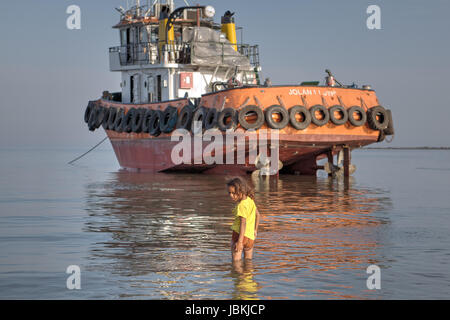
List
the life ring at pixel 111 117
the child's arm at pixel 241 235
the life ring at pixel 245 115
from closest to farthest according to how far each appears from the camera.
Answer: the child's arm at pixel 241 235 < the life ring at pixel 245 115 < the life ring at pixel 111 117

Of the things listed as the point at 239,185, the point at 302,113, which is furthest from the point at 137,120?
the point at 239,185

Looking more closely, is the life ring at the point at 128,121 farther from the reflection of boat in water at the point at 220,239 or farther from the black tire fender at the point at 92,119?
the reflection of boat in water at the point at 220,239

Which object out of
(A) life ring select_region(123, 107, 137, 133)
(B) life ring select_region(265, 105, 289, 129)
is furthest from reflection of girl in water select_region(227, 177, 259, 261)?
(A) life ring select_region(123, 107, 137, 133)

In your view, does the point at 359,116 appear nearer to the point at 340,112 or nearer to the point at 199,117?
the point at 340,112

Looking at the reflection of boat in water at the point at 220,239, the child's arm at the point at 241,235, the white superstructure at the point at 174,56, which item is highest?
the white superstructure at the point at 174,56

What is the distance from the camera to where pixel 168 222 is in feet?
39.0

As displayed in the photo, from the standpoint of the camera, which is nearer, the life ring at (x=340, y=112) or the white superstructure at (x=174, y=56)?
the life ring at (x=340, y=112)

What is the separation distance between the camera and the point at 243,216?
25.4 ft

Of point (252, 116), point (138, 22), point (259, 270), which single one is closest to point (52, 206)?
point (252, 116)

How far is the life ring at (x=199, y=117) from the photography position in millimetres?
21406

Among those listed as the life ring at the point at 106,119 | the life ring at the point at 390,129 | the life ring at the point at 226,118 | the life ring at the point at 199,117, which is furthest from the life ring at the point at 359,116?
the life ring at the point at 106,119

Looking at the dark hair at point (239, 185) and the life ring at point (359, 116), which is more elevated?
the life ring at point (359, 116)

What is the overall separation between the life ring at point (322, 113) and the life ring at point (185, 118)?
4127 millimetres

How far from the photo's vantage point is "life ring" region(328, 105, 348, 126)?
830 inches
